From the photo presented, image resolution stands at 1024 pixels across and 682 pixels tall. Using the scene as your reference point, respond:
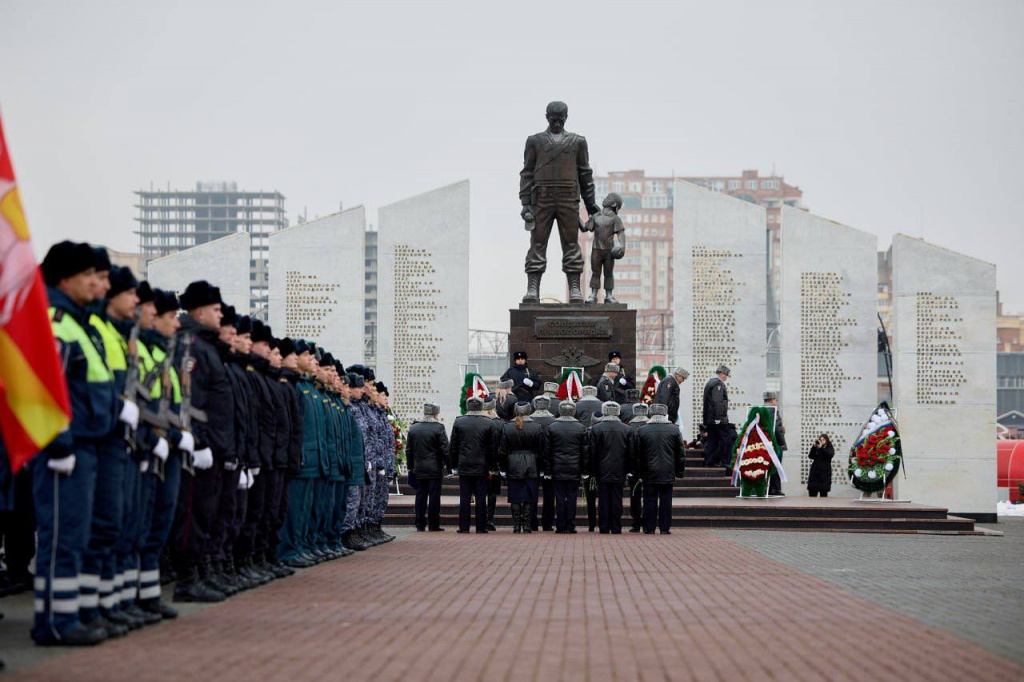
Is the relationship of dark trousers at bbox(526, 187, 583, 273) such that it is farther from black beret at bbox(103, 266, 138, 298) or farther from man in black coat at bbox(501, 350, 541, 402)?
black beret at bbox(103, 266, 138, 298)

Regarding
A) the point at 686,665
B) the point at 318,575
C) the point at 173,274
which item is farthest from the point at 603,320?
the point at 686,665

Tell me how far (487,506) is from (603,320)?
6.62 m

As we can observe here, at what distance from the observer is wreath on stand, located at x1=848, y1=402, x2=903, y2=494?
25031mm

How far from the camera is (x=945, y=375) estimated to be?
103 feet

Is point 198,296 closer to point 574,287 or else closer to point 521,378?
point 521,378

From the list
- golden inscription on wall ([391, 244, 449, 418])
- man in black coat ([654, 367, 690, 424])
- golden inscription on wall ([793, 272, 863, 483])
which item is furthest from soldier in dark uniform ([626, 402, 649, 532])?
golden inscription on wall ([391, 244, 449, 418])

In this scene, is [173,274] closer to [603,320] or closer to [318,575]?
[603,320]

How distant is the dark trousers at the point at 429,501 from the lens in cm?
2070

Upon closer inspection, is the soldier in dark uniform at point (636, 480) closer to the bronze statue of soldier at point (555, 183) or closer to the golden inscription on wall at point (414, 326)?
the bronze statue of soldier at point (555, 183)

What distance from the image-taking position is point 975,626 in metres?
9.86

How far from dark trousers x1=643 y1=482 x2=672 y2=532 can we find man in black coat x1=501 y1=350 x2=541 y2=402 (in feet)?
18.6

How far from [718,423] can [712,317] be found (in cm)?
548

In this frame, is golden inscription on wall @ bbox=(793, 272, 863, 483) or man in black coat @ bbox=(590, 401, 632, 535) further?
golden inscription on wall @ bbox=(793, 272, 863, 483)

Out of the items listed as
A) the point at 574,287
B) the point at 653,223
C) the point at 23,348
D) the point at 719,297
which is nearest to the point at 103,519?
the point at 23,348
